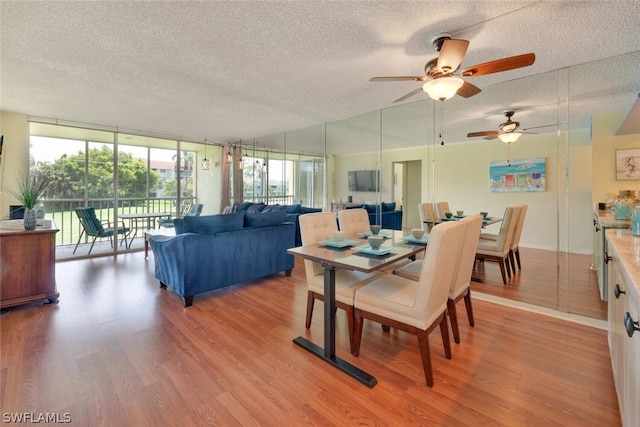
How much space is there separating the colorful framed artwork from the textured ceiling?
0.51m

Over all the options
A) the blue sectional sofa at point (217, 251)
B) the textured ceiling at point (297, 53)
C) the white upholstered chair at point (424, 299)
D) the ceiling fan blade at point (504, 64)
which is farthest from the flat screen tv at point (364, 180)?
the white upholstered chair at point (424, 299)

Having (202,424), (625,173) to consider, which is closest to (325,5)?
(202,424)

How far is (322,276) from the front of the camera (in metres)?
2.44

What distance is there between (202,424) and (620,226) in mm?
3436

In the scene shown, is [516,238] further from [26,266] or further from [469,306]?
[26,266]

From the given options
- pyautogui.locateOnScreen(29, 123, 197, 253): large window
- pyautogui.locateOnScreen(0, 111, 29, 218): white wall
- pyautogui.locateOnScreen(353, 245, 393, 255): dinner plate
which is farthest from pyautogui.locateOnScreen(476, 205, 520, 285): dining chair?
pyautogui.locateOnScreen(0, 111, 29, 218): white wall

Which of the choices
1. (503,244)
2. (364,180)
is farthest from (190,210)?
(503,244)

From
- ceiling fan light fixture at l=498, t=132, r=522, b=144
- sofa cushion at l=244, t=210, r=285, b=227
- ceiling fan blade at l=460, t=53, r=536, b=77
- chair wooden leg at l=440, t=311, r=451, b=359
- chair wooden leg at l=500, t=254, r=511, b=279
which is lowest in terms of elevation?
chair wooden leg at l=440, t=311, r=451, b=359

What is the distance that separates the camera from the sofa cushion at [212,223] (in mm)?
3113

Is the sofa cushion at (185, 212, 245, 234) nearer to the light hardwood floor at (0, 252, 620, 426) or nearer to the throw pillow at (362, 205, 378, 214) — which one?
the light hardwood floor at (0, 252, 620, 426)

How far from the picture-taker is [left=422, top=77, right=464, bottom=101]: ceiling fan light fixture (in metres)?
2.18

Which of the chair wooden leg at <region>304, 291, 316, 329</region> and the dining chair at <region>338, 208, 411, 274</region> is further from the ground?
the dining chair at <region>338, 208, 411, 274</region>

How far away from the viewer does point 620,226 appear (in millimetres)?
2393

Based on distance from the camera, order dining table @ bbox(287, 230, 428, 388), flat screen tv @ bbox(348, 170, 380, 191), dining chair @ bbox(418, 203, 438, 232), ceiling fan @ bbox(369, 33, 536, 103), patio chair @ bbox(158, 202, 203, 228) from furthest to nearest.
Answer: patio chair @ bbox(158, 202, 203, 228) < flat screen tv @ bbox(348, 170, 380, 191) < dining chair @ bbox(418, 203, 438, 232) < ceiling fan @ bbox(369, 33, 536, 103) < dining table @ bbox(287, 230, 428, 388)
